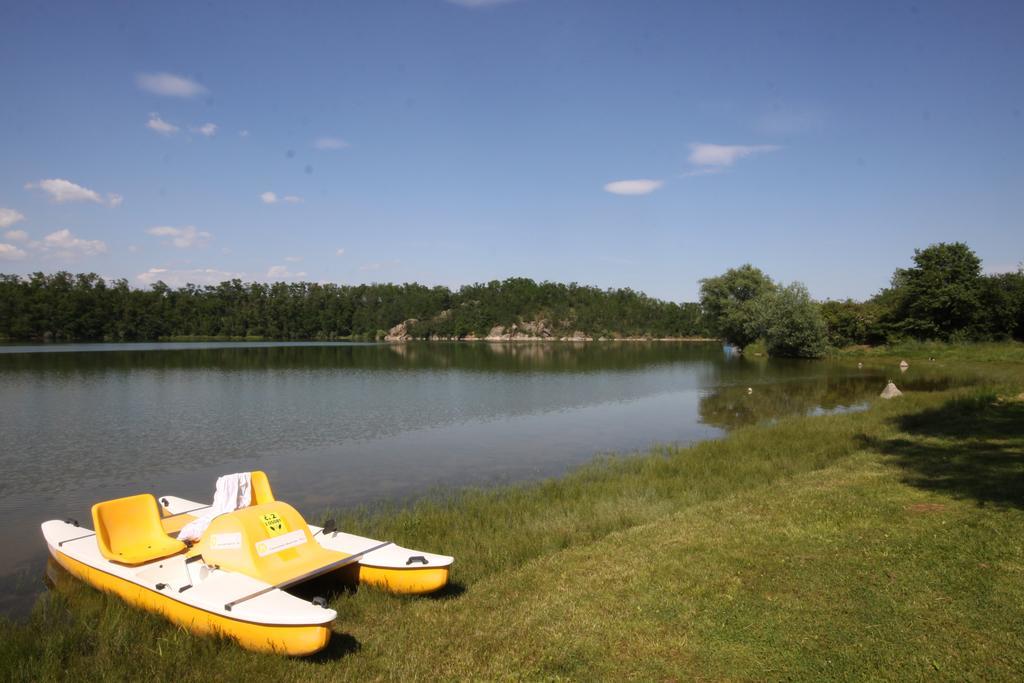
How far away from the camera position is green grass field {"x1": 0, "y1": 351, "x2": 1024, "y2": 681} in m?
5.46

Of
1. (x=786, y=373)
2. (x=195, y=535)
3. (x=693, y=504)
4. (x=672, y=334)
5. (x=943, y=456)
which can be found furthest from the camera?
(x=672, y=334)

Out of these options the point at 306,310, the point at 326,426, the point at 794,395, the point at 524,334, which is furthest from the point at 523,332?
the point at 326,426

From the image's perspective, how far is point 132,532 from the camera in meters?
8.68

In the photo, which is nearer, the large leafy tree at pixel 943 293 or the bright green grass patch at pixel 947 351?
the bright green grass patch at pixel 947 351

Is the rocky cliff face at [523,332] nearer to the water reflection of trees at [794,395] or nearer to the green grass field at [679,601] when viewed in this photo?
the water reflection of trees at [794,395]

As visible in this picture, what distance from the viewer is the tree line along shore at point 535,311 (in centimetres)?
5753

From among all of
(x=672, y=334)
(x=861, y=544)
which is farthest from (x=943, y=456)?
(x=672, y=334)

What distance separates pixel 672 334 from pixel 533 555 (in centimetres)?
14862

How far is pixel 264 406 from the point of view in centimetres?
2841

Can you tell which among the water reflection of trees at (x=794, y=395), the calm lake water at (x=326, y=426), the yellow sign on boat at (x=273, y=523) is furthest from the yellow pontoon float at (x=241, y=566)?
the water reflection of trees at (x=794, y=395)

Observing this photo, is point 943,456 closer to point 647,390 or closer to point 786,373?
point 647,390

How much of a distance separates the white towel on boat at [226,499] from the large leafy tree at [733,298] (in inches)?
2907

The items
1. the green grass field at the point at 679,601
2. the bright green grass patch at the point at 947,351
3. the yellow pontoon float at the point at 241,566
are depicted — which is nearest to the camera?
the green grass field at the point at 679,601

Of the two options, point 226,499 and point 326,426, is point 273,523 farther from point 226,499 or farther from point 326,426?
point 326,426
